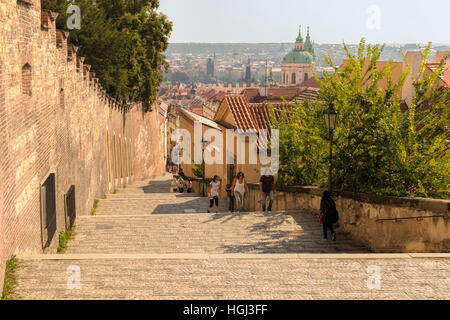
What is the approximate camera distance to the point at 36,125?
9.53m

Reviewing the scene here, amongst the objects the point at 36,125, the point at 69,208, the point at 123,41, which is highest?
the point at 123,41

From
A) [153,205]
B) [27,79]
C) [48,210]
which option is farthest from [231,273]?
[153,205]

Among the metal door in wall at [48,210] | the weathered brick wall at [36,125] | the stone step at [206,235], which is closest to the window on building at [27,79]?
the weathered brick wall at [36,125]

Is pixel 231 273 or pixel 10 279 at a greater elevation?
pixel 10 279

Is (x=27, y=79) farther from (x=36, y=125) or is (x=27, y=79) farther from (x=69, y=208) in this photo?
(x=69, y=208)

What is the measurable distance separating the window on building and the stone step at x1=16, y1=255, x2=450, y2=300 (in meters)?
2.85

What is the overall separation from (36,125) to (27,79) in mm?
807

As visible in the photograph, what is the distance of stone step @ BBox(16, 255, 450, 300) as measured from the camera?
23.2 feet

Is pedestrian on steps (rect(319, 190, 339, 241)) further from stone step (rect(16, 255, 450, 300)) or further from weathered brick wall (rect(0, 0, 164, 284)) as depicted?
weathered brick wall (rect(0, 0, 164, 284))

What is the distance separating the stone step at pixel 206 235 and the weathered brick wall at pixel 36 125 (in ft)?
3.29

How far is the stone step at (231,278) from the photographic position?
7.06 m

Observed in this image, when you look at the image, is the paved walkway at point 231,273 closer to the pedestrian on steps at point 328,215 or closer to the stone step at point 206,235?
the stone step at point 206,235

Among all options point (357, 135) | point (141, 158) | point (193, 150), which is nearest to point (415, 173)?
point (357, 135)
